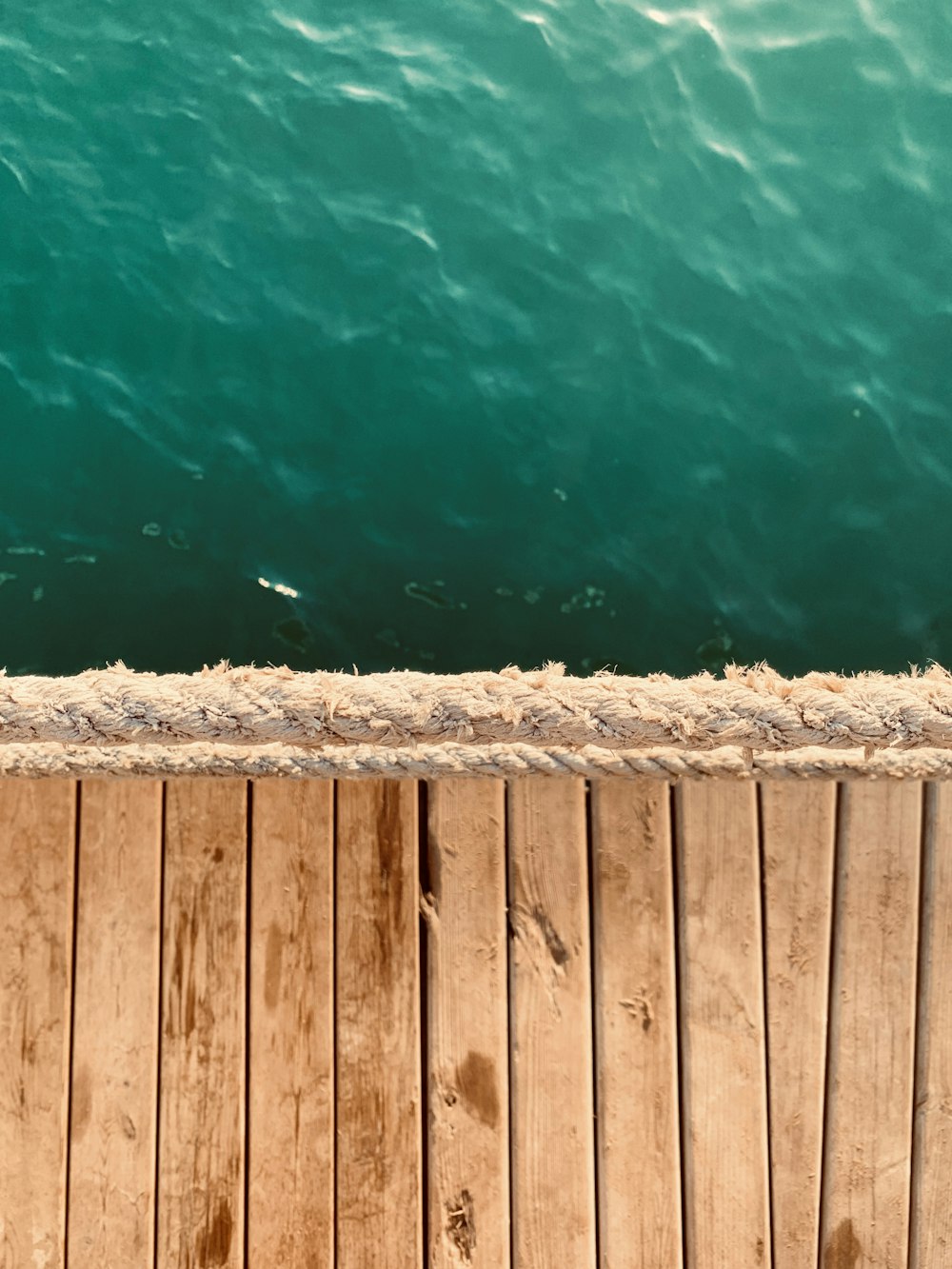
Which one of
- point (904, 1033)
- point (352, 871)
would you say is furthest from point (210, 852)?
point (904, 1033)

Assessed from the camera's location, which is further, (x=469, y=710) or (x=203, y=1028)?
(x=203, y=1028)

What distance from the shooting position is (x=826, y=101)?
3977 millimetres

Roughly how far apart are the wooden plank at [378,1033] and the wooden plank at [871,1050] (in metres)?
0.95

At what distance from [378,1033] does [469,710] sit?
2.79ft

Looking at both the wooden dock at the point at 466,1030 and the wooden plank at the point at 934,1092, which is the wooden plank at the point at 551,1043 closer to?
the wooden dock at the point at 466,1030

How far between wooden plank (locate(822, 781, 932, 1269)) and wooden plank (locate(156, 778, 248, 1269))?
135 centimetres

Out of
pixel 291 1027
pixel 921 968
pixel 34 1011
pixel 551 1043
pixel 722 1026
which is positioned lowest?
pixel 34 1011

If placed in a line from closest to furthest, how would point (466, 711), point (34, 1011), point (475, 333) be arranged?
point (466, 711), point (34, 1011), point (475, 333)

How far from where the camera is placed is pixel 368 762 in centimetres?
223

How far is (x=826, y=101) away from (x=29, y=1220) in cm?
453

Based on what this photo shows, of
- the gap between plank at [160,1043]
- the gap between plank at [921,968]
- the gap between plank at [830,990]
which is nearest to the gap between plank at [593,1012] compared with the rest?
the gap between plank at [830,990]

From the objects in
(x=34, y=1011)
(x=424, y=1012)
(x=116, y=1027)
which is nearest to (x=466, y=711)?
(x=424, y=1012)

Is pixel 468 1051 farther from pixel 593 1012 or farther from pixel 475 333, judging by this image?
pixel 475 333

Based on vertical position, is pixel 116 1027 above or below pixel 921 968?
below
